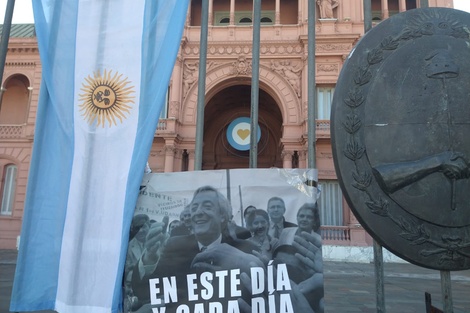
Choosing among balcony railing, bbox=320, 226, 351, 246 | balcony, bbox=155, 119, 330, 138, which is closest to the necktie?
balcony railing, bbox=320, 226, 351, 246

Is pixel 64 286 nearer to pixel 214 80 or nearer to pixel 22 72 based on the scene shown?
pixel 214 80

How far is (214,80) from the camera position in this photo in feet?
58.3

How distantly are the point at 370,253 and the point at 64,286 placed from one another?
1393 centimetres

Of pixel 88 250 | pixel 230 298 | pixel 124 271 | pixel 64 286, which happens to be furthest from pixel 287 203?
pixel 64 286

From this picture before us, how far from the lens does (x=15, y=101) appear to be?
19.5 metres

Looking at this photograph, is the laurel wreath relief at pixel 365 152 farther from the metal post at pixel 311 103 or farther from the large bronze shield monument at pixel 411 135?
the metal post at pixel 311 103

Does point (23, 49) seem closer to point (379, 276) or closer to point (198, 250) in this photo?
point (198, 250)

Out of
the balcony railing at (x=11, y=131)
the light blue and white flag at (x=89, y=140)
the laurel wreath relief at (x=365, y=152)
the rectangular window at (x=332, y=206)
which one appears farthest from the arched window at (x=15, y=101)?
the laurel wreath relief at (x=365, y=152)

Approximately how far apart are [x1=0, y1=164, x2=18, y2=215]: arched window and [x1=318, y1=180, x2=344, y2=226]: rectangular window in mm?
14785

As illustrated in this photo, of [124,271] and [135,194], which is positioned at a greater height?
[135,194]

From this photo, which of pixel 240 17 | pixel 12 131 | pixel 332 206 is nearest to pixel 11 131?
Answer: pixel 12 131

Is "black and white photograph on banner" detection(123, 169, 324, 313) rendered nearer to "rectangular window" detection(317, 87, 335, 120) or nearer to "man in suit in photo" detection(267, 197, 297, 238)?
"man in suit in photo" detection(267, 197, 297, 238)

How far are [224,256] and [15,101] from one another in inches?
816

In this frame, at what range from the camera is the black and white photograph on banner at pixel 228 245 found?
8.72ft
